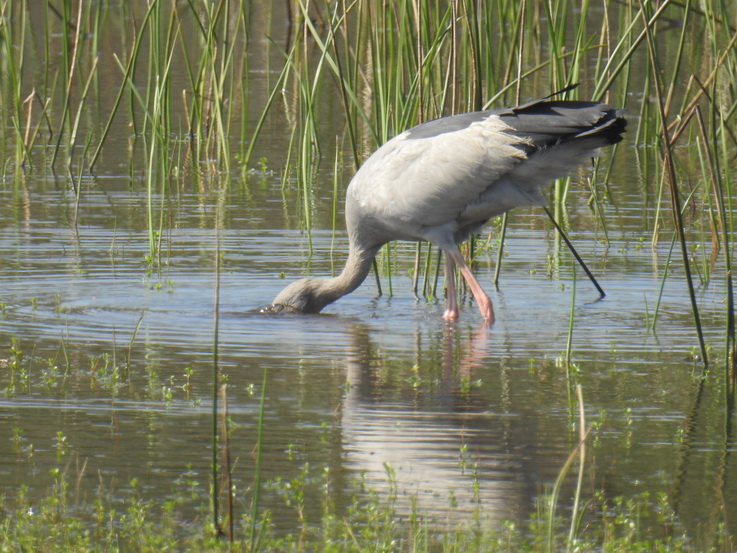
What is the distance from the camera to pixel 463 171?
25.1 feet

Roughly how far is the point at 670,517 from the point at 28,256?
18.4ft

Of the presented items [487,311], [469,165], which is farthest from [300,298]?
[469,165]

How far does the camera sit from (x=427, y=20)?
26.7ft

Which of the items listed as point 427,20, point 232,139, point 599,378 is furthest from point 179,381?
point 232,139

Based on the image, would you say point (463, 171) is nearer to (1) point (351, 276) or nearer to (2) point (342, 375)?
(1) point (351, 276)

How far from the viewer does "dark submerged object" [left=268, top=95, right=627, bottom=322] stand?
24.4 ft

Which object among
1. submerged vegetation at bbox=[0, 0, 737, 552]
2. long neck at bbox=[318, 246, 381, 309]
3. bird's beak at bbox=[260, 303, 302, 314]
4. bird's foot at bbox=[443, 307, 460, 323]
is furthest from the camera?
long neck at bbox=[318, 246, 381, 309]

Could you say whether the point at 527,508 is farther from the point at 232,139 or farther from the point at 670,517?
the point at 232,139

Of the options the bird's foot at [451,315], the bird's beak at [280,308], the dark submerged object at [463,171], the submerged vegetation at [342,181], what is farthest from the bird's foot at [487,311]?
the bird's beak at [280,308]

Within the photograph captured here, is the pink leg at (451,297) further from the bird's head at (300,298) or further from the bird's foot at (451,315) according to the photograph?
the bird's head at (300,298)

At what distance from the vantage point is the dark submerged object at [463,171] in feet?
24.4

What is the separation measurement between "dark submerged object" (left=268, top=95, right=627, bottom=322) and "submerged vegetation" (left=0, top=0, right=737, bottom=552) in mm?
319

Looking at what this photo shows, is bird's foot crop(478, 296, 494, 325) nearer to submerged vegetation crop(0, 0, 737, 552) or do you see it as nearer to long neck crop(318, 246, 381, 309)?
submerged vegetation crop(0, 0, 737, 552)

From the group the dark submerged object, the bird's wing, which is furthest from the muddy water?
the bird's wing
